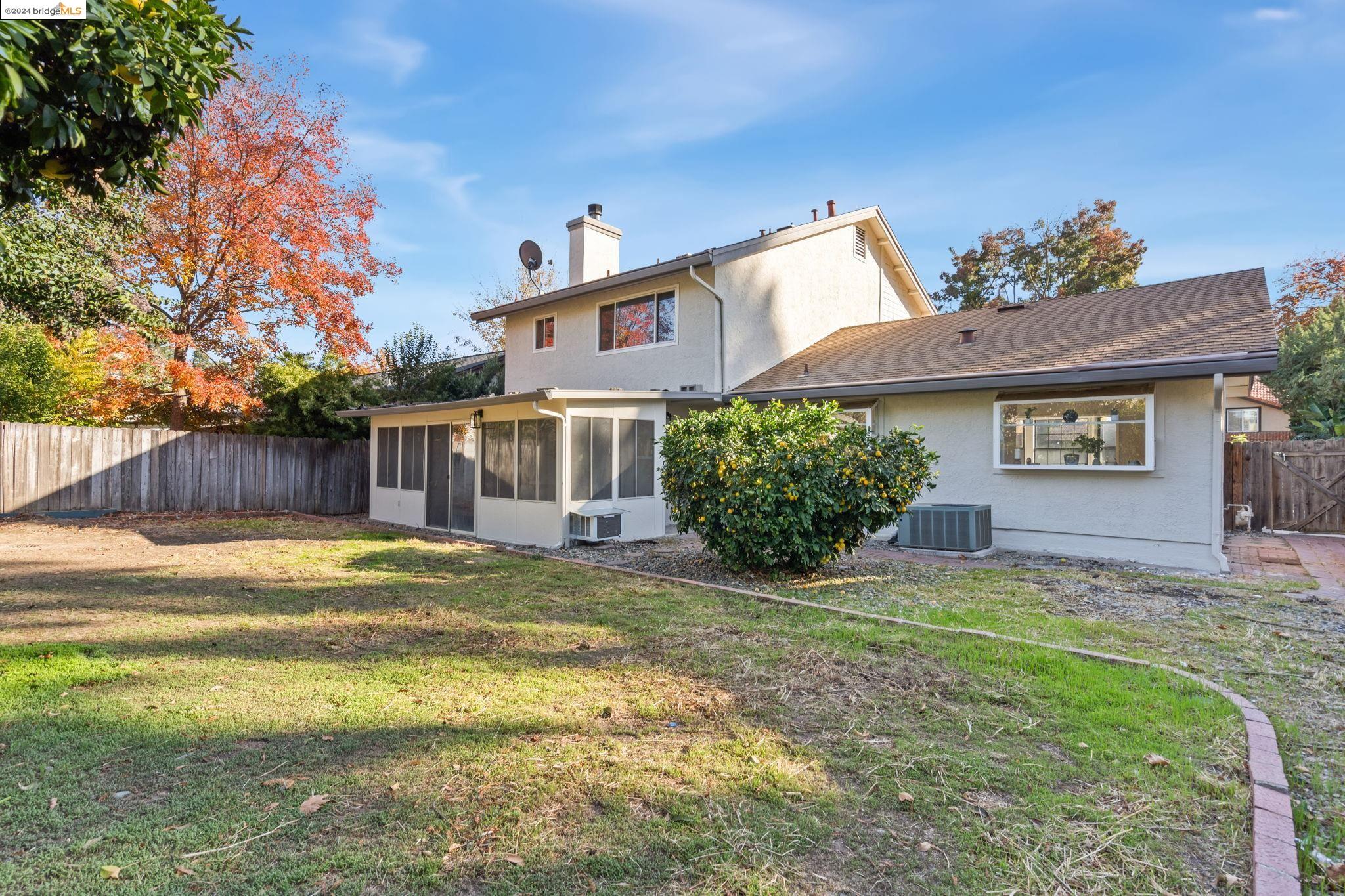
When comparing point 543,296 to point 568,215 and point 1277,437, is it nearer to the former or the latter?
point 568,215

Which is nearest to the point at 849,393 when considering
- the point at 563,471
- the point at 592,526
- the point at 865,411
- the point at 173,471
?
the point at 865,411

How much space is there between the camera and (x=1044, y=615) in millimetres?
6023

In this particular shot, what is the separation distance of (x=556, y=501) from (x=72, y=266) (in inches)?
457

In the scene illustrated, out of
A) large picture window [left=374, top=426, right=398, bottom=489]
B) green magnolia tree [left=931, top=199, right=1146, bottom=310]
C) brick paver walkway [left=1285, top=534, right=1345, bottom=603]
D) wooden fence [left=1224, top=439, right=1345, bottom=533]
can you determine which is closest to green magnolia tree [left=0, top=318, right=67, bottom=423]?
large picture window [left=374, top=426, right=398, bottom=489]

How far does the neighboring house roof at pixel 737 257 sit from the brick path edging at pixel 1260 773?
24.7 feet

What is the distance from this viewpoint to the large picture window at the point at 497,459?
11445mm

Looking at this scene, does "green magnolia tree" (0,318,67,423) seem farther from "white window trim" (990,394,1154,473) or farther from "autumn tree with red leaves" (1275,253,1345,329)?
"autumn tree with red leaves" (1275,253,1345,329)

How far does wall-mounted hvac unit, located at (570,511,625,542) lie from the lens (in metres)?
10.5

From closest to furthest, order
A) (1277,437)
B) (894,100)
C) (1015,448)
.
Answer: (1015,448) → (894,100) → (1277,437)

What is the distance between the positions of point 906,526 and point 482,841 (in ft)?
29.1

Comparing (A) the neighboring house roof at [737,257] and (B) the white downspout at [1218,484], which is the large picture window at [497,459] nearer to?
(A) the neighboring house roof at [737,257]

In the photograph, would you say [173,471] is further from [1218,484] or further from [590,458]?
[1218,484]

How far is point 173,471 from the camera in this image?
14719 millimetres

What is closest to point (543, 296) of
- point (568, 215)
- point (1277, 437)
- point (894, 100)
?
point (568, 215)
